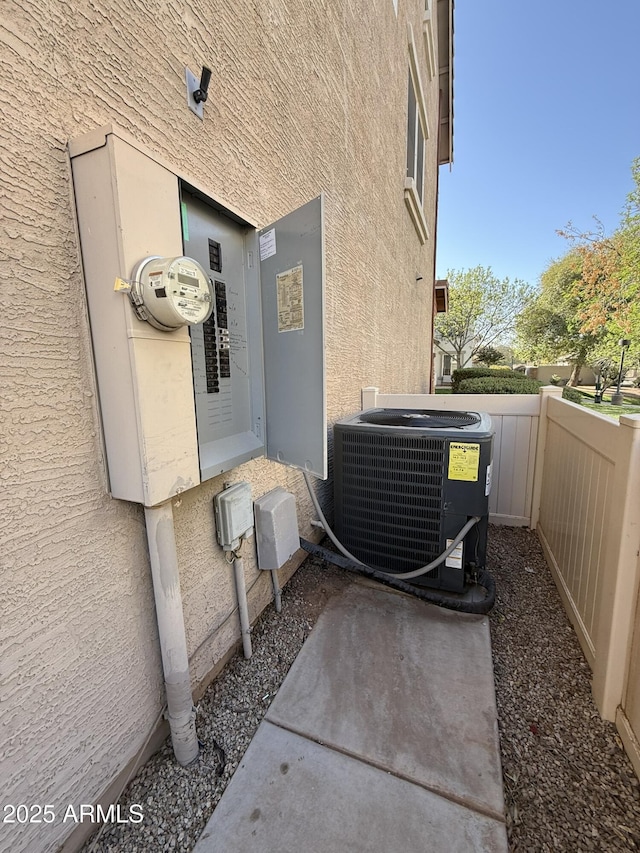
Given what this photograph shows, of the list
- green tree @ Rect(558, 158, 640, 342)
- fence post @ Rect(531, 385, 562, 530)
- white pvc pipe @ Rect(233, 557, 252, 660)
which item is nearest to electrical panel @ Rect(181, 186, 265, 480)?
white pvc pipe @ Rect(233, 557, 252, 660)

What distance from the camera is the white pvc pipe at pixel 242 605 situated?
176 centimetres

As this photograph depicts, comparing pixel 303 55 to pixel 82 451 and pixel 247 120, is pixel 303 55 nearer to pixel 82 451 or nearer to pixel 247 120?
pixel 247 120

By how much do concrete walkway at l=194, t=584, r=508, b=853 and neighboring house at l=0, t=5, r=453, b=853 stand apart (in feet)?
1.36

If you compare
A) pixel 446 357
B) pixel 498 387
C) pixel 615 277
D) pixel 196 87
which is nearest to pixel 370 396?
pixel 196 87

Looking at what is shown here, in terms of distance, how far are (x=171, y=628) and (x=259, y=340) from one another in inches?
46.4

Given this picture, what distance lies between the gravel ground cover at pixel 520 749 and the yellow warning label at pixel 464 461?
0.83 meters

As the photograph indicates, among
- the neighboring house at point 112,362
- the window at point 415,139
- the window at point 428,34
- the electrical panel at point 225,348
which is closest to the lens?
the neighboring house at point 112,362

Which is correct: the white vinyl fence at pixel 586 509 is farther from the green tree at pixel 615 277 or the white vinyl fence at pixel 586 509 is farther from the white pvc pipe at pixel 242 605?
the green tree at pixel 615 277

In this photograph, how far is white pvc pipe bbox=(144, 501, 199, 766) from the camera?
47.6 inches

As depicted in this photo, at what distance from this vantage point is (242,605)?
178 centimetres

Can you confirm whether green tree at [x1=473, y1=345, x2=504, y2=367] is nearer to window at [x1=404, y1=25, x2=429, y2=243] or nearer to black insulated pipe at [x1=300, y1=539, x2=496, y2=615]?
window at [x1=404, y1=25, x2=429, y2=243]

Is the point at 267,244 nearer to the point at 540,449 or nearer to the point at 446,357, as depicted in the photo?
the point at 540,449

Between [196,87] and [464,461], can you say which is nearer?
[196,87]

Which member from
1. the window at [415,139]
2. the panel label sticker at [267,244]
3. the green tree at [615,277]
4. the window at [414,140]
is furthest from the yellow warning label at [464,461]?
the green tree at [615,277]
